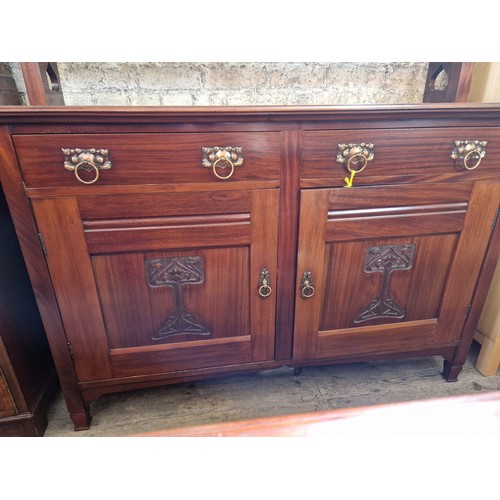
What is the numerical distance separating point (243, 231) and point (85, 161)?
1.24 ft

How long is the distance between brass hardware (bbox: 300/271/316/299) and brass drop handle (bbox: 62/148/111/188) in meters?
0.55

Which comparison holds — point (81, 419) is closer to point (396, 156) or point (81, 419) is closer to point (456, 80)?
point (396, 156)

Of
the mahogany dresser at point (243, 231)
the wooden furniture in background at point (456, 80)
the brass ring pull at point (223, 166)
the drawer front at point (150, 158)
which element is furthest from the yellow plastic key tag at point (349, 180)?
the wooden furniture in background at point (456, 80)

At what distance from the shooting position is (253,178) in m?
0.78

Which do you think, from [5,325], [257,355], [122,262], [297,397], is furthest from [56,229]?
[297,397]

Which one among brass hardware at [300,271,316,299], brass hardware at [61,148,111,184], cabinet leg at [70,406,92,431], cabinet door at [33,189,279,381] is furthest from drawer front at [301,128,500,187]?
cabinet leg at [70,406,92,431]

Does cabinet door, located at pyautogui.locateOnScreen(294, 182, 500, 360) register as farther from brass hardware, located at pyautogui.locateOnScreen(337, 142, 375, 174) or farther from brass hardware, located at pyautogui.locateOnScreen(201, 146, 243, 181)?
brass hardware, located at pyautogui.locateOnScreen(201, 146, 243, 181)

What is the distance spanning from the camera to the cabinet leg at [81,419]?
0.96 meters

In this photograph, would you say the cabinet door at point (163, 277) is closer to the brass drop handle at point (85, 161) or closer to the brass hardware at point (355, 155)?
the brass drop handle at point (85, 161)

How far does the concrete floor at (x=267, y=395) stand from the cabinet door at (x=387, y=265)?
0.18m

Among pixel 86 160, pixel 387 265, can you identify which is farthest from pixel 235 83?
pixel 387 265

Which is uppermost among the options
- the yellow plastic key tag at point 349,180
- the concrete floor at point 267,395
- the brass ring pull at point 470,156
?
the brass ring pull at point 470,156

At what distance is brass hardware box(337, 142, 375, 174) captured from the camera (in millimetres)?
775

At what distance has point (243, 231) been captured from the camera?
32.2 inches
